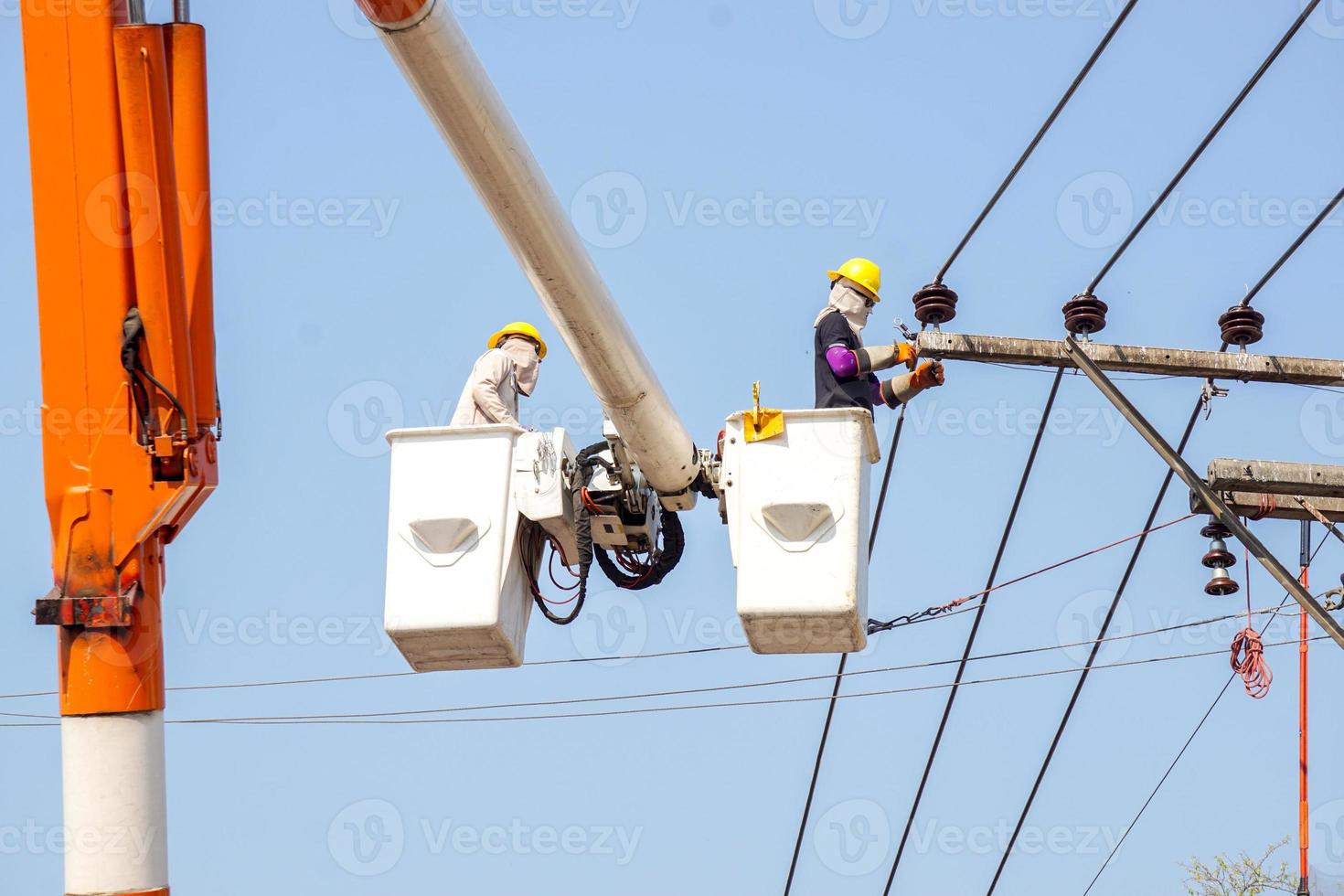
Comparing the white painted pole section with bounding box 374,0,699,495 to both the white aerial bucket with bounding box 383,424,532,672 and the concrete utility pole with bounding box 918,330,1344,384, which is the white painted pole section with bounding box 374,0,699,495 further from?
the concrete utility pole with bounding box 918,330,1344,384

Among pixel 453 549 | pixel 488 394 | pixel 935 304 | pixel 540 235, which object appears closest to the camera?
pixel 540 235

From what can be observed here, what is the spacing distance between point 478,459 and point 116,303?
7.18ft

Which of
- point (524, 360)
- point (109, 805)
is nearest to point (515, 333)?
point (524, 360)

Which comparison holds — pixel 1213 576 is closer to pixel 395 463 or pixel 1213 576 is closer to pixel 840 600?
pixel 840 600

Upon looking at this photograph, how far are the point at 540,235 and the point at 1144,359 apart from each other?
5.66 m

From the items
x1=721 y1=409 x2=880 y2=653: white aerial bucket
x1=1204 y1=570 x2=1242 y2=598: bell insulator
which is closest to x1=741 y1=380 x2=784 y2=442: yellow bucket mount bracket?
x1=721 y1=409 x2=880 y2=653: white aerial bucket

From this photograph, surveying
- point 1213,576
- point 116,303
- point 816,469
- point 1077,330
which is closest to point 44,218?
point 116,303

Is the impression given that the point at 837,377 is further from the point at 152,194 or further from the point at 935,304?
the point at 152,194

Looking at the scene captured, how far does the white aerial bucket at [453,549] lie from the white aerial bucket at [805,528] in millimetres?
938

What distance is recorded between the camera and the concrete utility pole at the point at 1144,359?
12391mm

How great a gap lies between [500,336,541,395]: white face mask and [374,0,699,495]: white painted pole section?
3.37ft

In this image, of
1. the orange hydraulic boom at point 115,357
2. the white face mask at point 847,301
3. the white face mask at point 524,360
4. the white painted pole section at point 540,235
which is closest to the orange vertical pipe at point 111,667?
the orange hydraulic boom at point 115,357

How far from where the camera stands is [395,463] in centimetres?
907

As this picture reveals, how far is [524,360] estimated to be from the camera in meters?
10.3
